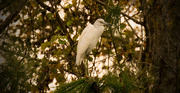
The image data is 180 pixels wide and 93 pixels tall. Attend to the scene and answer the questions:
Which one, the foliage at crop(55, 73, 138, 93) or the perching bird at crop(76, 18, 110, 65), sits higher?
the perching bird at crop(76, 18, 110, 65)

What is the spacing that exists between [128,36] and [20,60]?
50.8 inches

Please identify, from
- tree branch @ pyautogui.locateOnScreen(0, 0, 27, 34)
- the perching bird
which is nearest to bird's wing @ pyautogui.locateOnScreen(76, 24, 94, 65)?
the perching bird

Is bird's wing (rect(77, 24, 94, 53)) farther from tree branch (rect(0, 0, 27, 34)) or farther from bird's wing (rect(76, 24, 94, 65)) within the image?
tree branch (rect(0, 0, 27, 34))

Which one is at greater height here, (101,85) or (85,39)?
(85,39)

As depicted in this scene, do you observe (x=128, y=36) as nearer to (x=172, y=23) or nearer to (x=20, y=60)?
(x=172, y=23)

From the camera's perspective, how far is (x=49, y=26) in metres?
1.94

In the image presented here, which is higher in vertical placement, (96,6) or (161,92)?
(96,6)

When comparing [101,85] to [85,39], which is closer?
[101,85]

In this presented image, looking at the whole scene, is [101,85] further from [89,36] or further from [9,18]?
[89,36]

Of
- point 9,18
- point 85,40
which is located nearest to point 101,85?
point 9,18

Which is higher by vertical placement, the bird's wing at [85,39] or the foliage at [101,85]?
the bird's wing at [85,39]

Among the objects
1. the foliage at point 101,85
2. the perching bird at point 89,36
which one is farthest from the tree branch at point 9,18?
the perching bird at point 89,36

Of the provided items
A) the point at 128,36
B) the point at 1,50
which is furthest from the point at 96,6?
the point at 1,50

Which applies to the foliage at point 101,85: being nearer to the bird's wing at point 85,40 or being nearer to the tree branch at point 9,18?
the tree branch at point 9,18
